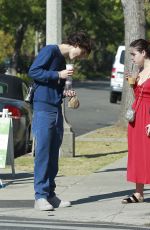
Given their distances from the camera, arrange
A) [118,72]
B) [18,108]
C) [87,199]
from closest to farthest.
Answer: [87,199]
[18,108]
[118,72]

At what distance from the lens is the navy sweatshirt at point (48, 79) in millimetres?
8703

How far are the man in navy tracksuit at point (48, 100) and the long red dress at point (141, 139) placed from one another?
2.71 feet

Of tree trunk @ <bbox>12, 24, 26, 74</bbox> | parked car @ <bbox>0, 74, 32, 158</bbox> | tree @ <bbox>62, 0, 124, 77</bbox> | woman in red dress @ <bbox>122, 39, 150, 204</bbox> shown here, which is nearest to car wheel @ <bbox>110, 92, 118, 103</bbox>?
tree @ <bbox>62, 0, 124, 77</bbox>

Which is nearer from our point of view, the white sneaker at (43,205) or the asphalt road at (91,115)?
the white sneaker at (43,205)

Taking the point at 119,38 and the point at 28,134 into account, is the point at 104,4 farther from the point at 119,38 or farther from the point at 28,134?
the point at 28,134

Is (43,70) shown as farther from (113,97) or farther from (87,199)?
(113,97)

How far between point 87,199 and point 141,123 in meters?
1.23

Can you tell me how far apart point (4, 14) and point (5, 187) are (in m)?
30.7

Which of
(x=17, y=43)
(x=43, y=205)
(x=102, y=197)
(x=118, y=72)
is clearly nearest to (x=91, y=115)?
(x=118, y=72)

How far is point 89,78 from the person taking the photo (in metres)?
66.8

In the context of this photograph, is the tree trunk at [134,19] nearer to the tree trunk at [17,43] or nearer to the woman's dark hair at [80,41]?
the woman's dark hair at [80,41]

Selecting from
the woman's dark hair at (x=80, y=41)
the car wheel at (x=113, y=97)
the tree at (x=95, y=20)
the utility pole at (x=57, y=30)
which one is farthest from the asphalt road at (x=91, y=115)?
the tree at (x=95, y=20)

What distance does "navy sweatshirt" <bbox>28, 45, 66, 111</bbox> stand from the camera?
870 cm

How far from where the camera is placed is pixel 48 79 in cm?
869
